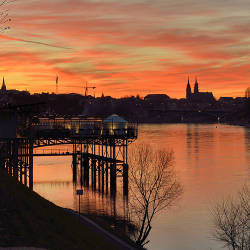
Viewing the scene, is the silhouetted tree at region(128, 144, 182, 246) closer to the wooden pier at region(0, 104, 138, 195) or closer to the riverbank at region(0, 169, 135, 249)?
the wooden pier at region(0, 104, 138, 195)

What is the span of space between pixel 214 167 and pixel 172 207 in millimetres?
38815

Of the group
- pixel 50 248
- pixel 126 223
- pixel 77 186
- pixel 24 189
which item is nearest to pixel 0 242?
pixel 50 248

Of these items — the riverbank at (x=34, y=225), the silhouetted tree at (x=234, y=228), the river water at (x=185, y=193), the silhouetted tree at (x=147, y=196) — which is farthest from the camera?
the river water at (x=185, y=193)

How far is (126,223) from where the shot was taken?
45.5 metres

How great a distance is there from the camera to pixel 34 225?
2417cm

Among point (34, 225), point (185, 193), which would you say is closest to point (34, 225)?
point (34, 225)

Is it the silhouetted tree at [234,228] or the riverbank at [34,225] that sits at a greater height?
the riverbank at [34,225]

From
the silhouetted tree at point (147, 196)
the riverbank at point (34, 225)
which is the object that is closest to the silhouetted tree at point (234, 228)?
the silhouetted tree at point (147, 196)

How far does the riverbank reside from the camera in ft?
72.8

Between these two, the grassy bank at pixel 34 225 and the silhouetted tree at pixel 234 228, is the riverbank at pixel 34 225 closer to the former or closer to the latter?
the grassy bank at pixel 34 225

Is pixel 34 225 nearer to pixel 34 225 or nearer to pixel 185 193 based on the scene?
pixel 34 225

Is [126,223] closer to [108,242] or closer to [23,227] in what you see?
[108,242]

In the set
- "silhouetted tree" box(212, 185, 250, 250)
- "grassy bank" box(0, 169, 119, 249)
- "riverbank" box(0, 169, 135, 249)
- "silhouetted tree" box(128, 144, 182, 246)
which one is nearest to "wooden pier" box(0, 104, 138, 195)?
"silhouetted tree" box(128, 144, 182, 246)

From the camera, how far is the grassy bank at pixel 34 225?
22266 millimetres
